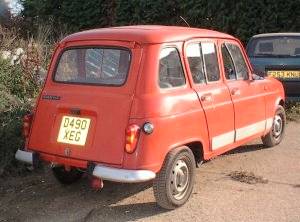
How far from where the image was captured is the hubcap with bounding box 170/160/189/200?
17.4ft

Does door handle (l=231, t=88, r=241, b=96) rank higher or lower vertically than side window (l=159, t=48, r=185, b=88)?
lower

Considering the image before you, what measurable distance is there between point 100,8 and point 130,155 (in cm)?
1507

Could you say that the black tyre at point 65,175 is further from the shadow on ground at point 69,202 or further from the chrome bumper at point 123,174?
the chrome bumper at point 123,174

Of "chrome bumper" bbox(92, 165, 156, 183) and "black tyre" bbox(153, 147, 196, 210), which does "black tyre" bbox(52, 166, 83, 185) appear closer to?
"chrome bumper" bbox(92, 165, 156, 183)

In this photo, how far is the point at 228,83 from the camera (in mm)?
6363

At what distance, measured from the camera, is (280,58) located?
9938mm

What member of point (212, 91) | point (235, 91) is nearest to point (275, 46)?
point (235, 91)

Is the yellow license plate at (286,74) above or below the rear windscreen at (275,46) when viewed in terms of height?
below

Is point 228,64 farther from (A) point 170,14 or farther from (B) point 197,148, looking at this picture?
(A) point 170,14

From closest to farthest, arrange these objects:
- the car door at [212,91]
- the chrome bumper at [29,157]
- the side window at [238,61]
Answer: the chrome bumper at [29,157]
the car door at [212,91]
the side window at [238,61]

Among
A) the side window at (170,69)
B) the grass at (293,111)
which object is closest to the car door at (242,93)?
the side window at (170,69)

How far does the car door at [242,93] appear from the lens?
6.43 metres

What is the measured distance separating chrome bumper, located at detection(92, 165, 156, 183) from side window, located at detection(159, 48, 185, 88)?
92cm

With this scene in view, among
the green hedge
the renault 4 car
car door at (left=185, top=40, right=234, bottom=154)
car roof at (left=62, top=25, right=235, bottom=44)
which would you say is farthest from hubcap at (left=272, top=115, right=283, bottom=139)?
the green hedge
